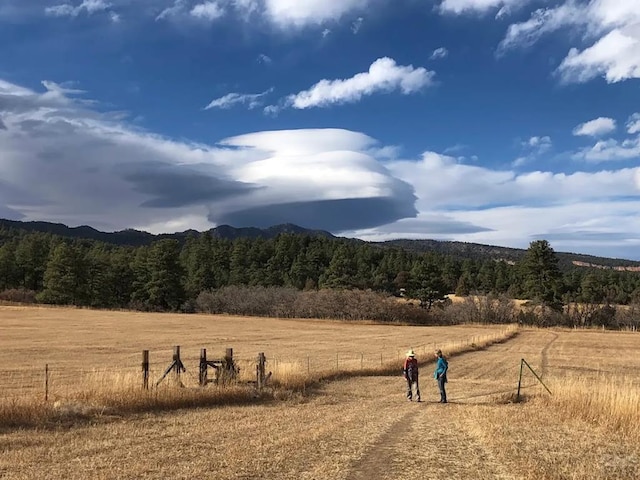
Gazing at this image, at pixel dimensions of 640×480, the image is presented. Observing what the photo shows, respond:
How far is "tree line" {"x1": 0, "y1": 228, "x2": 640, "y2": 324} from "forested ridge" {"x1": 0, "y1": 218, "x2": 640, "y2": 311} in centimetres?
17

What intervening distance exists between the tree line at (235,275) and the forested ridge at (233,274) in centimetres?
17

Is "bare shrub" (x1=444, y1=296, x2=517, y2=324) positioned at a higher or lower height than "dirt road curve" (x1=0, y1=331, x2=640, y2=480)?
lower

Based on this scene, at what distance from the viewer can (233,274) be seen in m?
128

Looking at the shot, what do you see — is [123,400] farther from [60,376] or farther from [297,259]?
[297,259]

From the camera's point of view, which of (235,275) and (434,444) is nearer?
(434,444)

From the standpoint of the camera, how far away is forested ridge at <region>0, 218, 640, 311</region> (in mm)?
101688

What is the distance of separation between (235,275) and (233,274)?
0.78 metres

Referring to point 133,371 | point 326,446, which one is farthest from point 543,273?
point 326,446

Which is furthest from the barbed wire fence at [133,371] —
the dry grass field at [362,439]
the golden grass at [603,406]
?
the golden grass at [603,406]

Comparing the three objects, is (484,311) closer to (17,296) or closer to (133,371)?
(17,296)

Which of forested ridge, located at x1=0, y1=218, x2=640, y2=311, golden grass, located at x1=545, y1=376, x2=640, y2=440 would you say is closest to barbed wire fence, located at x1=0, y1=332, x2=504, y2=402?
golden grass, located at x1=545, y1=376, x2=640, y2=440

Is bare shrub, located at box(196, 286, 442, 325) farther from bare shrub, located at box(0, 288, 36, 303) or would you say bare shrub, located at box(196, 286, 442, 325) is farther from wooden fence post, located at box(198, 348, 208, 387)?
wooden fence post, located at box(198, 348, 208, 387)

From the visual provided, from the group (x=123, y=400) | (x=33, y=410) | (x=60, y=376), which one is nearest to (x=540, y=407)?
(x=123, y=400)

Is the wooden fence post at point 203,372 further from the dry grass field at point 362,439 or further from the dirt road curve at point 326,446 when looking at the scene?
the dirt road curve at point 326,446
